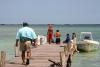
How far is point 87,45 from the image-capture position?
98.8ft

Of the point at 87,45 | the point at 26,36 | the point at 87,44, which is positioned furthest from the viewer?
the point at 87,45

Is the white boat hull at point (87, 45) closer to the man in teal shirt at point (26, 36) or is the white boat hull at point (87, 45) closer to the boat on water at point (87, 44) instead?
the boat on water at point (87, 44)

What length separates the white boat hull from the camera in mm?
29869

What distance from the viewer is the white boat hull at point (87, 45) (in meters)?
29.9

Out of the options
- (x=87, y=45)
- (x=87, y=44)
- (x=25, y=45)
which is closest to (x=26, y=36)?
(x=25, y=45)

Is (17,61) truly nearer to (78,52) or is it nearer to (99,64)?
(99,64)

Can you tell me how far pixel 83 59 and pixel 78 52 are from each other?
372 cm

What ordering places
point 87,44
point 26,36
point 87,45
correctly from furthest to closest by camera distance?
point 87,45
point 87,44
point 26,36

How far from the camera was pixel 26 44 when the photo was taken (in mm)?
14953

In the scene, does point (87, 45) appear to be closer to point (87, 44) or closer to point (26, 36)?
point (87, 44)

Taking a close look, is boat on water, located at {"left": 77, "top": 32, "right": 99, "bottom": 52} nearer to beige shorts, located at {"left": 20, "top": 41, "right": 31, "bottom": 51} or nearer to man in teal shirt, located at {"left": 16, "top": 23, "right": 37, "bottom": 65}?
beige shorts, located at {"left": 20, "top": 41, "right": 31, "bottom": 51}

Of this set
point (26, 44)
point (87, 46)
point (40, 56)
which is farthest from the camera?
point (87, 46)

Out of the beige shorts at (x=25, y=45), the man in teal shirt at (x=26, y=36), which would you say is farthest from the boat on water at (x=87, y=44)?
the man in teal shirt at (x=26, y=36)

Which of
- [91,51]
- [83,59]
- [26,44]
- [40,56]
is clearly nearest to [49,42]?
[83,59]
